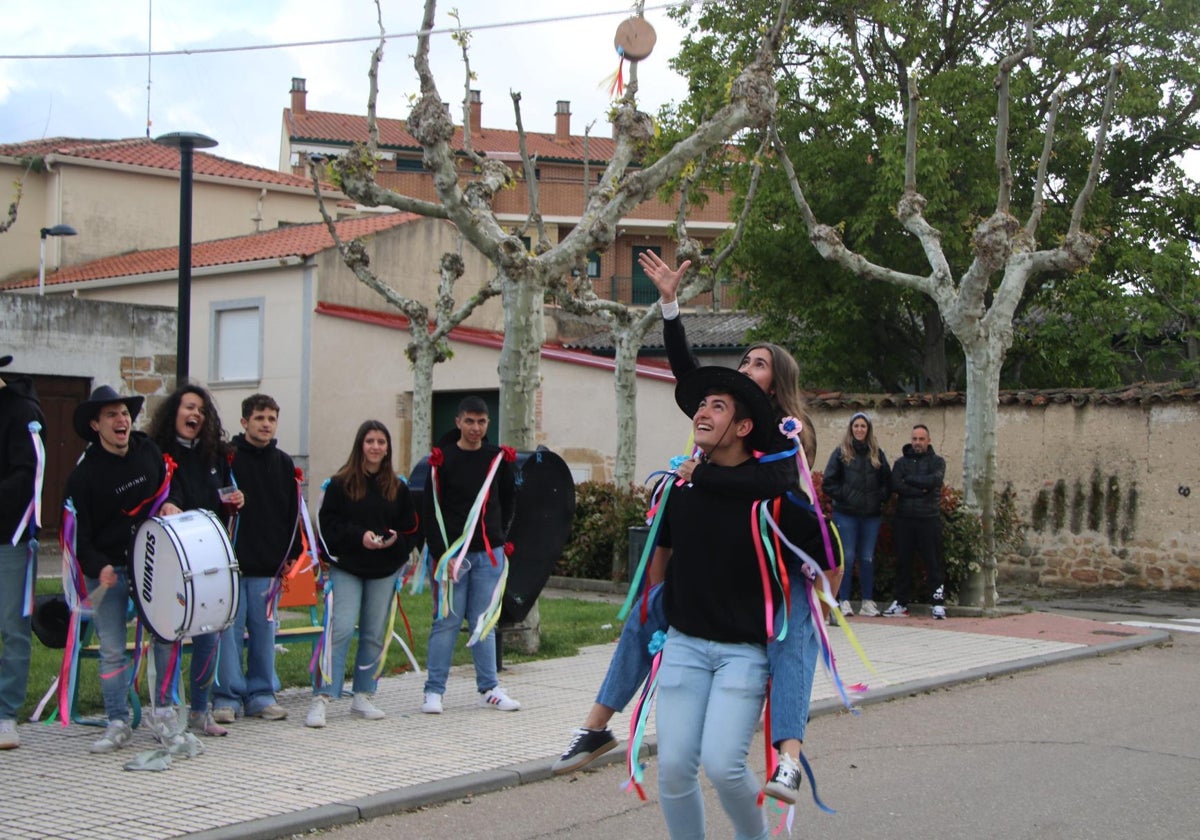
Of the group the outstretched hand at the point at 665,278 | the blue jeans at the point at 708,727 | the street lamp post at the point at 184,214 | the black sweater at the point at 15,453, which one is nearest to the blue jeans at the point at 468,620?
the black sweater at the point at 15,453

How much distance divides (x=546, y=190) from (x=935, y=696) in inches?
1499

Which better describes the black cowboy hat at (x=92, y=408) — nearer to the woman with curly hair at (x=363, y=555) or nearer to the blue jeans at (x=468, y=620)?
the woman with curly hair at (x=363, y=555)

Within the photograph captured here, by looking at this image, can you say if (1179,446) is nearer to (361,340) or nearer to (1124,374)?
(1124,374)

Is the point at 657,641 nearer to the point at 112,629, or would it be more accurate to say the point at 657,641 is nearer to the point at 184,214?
the point at 112,629

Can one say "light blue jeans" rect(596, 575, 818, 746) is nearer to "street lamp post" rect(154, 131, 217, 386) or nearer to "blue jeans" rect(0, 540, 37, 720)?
"blue jeans" rect(0, 540, 37, 720)

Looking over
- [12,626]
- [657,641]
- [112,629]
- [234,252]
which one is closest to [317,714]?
[112,629]

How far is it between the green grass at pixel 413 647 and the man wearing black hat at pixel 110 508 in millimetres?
1246

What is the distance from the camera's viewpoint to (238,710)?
809cm

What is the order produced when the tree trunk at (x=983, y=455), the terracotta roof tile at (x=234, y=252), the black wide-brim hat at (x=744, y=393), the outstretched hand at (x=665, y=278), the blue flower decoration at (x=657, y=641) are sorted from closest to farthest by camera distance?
the black wide-brim hat at (x=744, y=393), the blue flower decoration at (x=657, y=641), the outstretched hand at (x=665, y=278), the tree trunk at (x=983, y=455), the terracotta roof tile at (x=234, y=252)

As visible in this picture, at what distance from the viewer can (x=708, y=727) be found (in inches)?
169

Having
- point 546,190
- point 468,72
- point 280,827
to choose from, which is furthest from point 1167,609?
point 546,190

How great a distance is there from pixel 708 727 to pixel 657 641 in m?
0.47

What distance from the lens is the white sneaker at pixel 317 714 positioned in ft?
25.5

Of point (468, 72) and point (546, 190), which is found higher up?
point (546, 190)
